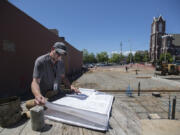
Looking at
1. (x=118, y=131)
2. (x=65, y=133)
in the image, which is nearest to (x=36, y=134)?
(x=65, y=133)

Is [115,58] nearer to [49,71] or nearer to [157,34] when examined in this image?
[157,34]

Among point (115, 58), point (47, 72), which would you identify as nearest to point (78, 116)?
point (47, 72)

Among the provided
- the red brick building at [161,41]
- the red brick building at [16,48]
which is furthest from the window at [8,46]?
the red brick building at [161,41]

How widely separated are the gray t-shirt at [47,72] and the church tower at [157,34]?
6062cm

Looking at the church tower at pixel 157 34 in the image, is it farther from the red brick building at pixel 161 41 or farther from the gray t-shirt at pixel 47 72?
the gray t-shirt at pixel 47 72

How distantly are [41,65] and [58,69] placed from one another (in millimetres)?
307

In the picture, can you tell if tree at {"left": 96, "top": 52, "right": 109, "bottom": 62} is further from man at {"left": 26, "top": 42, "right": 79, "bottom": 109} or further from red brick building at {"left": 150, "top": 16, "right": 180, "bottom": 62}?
man at {"left": 26, "top": 42, "right": 79, "bottom": 109}

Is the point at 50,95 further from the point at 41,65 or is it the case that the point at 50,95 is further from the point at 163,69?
the point at 163,69

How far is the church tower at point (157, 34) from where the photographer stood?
50094mm

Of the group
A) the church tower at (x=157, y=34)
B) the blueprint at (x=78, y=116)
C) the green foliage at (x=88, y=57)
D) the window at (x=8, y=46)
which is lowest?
the blueprint at (x=78, y=116)

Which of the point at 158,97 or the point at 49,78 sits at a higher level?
the point at 49,78

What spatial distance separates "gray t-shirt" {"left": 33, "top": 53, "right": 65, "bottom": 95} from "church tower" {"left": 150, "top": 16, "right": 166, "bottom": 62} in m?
60.6

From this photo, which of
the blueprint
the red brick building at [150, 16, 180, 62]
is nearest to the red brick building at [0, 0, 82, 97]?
the blueprint

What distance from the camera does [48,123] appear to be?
109 centimetres
